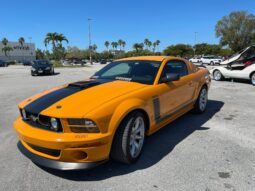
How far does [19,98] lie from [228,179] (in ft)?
24.0

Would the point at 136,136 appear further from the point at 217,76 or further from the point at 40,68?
the point at 40,68

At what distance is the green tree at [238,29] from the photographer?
150ft

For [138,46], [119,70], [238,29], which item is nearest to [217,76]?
[119,70]

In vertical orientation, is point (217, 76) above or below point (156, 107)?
above

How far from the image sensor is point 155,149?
3672 millimetres

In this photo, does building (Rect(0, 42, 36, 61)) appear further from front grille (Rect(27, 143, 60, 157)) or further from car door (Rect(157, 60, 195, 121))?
front grille (Rect(27, 143, 60, 157))

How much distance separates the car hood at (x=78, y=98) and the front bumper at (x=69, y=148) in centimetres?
25

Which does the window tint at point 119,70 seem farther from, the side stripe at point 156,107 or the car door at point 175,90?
the side stripe at point 156,107

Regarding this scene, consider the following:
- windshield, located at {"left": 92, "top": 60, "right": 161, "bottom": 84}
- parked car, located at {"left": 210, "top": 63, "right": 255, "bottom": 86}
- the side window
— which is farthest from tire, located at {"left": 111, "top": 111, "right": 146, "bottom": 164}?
parked car, located at {"left": 210, "top": 63, "right": 255, "bottom": 86}

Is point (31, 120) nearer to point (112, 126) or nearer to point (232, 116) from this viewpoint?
point (112, 126)

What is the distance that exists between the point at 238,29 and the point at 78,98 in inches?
1992

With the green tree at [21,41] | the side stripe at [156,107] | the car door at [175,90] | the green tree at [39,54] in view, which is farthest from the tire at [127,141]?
the green tree at [39,54]

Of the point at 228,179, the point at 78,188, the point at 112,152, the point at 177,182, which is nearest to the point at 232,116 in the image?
the point at 228,179

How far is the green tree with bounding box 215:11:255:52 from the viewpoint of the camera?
150 feet
